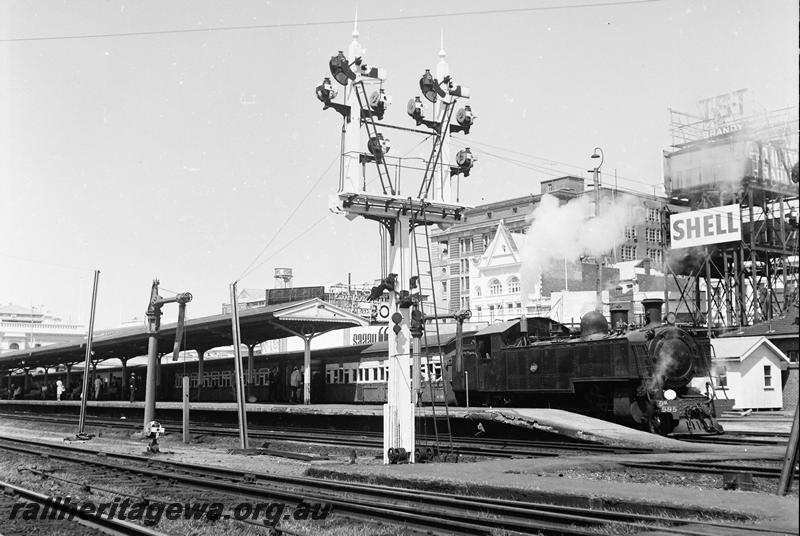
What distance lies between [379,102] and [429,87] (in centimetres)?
128

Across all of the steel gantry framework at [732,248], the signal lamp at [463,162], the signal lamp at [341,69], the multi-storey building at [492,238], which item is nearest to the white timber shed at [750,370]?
the steel gantry framework at [732,248]

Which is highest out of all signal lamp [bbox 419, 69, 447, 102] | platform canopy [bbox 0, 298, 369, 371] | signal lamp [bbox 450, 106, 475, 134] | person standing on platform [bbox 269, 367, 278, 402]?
signal lamp [bbox 419, 69, 447, 102]

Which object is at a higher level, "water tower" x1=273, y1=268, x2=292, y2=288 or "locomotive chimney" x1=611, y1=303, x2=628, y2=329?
"water tower" x1=273, y1=268, x2=292, y2=288

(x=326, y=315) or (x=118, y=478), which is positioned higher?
(x=326, y=315)

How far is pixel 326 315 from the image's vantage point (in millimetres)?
34031

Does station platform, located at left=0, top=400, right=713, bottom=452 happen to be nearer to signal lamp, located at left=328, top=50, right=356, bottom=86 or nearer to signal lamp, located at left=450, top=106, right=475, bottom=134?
signal lamp, located at left=450, top=106, right=475, bottom=134

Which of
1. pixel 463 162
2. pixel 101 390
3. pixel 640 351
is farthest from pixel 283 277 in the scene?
pixel 463 162

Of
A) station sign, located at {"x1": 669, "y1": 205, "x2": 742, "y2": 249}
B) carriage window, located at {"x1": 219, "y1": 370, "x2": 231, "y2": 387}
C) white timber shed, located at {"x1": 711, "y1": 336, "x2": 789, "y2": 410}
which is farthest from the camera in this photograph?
station sign, located at {"x1": 669, "y1": 205, "x2": 742, "y2": 249}

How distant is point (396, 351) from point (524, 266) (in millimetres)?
54009

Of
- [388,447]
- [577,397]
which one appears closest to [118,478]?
[388,447]

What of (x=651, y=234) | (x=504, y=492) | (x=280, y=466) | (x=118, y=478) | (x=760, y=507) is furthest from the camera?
(x=651, y=234)

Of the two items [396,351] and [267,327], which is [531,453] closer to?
Result: [396,351]

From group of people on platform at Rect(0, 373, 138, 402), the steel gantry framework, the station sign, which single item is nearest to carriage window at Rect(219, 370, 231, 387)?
group of people on platform at Rect(0, 373, 138, 402)

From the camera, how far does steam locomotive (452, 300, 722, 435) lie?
21656 millimetres
